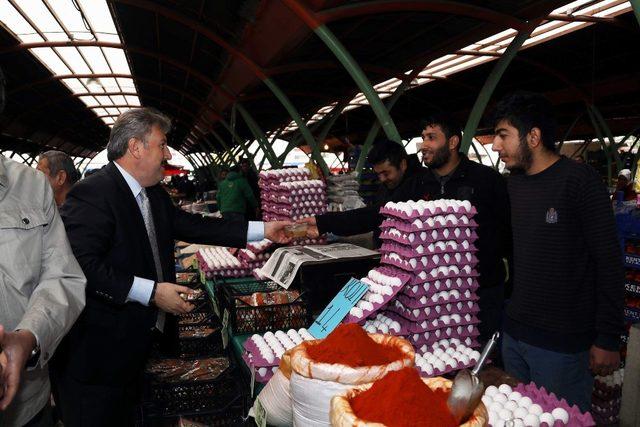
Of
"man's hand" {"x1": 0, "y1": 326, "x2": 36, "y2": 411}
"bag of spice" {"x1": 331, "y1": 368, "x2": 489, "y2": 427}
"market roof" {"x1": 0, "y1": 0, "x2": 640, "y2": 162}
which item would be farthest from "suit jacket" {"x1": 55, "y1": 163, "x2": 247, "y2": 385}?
"market roof" {"x1": 0, "y1": 0, "x2": 640, "y2": 162}

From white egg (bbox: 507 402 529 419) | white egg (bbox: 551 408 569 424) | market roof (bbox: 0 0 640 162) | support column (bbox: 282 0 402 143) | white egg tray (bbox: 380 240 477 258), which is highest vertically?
market roof (bbox: 0 0 640 162)

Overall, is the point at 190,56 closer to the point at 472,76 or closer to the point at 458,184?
the point at 472,76

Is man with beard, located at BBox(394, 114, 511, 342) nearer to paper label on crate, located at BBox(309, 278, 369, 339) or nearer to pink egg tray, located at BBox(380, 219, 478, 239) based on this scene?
pink egg tray, located at BBox(380, 219, 478, 239)

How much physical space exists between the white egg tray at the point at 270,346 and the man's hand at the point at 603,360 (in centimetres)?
133

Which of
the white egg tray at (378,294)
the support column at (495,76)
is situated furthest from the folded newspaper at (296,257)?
the support column at (495,76)

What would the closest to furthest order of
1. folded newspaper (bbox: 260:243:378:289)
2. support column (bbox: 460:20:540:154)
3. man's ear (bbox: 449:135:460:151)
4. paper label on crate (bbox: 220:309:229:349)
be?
1. paper label on crate (bbox: 220:309:229:349)
2. man's ear (bbox: 449:135:460:151)
3. folded newspaper (bbox: 260:243:378:289)
4. support column (bbox: 460:20:540:154)

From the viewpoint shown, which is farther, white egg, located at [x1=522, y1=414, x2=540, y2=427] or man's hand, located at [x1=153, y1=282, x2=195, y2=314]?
man's hand, located at [x1=153, y1=282, x2=195, y2=314]

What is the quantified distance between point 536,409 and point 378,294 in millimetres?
1014

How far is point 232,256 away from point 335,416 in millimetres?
3770

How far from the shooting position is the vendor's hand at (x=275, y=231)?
3857mm

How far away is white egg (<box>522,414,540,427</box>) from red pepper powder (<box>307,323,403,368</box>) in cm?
44

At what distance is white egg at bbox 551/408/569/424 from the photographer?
1705 mm

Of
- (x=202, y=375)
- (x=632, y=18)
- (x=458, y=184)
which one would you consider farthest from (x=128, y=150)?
(x=632, y=18)

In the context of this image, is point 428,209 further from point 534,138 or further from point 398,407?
point 398,407
